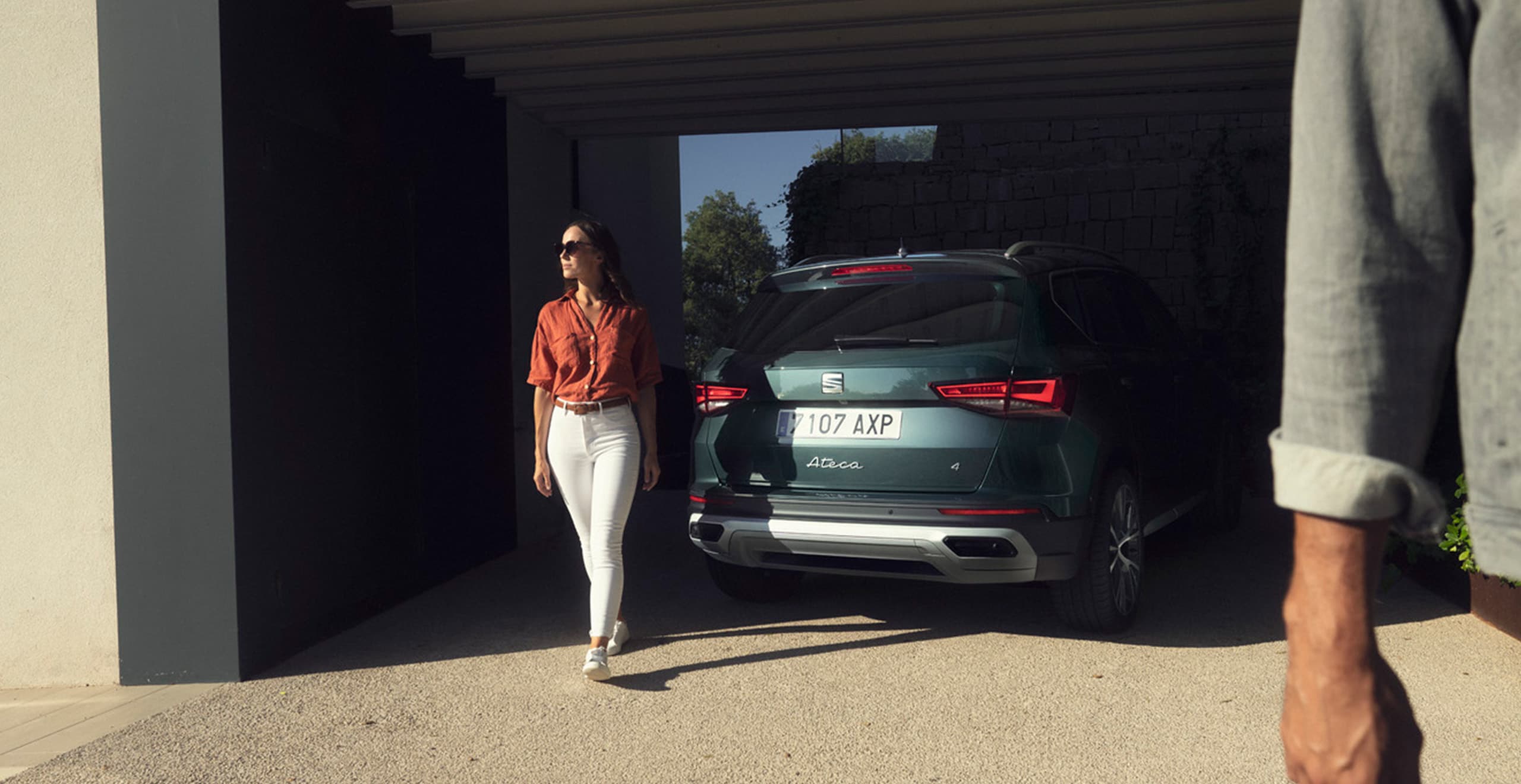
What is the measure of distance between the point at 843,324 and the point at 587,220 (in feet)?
4.24

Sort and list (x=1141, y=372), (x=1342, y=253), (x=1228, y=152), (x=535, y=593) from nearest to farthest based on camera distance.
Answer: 1. (x=1342, y=253)
2. (x=1141, y=372)
3. (x=535, y=593)
4. (x=1228, y=152)

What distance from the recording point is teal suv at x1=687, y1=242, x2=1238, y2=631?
16.8ft

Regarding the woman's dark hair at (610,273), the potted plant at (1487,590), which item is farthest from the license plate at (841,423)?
the potted plant at (1487,590)

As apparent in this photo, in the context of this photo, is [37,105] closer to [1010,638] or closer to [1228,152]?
[1010,638]

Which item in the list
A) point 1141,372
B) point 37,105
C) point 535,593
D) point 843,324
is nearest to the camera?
point 37,105

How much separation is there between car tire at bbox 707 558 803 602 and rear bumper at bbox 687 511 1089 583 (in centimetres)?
84

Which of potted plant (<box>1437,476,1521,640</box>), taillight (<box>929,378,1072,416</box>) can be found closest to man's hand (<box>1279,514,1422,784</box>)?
taillight (<box>929,378,1072,416</box>)

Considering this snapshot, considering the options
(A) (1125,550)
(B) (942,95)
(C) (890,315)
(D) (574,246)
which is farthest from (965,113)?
(D) (574,246)

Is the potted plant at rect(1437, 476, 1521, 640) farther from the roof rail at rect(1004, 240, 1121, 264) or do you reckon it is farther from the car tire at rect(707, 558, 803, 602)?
the car tire at rect(707, 558, 803, 602)

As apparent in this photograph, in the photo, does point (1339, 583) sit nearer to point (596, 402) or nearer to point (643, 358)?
point (596, 402)

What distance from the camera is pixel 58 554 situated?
17.0 feet

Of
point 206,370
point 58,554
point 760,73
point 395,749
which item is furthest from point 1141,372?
point 58,554

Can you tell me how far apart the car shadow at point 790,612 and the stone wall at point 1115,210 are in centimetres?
558

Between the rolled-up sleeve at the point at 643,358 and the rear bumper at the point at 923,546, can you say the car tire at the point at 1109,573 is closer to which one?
the rear bumper at the point at 923,546
